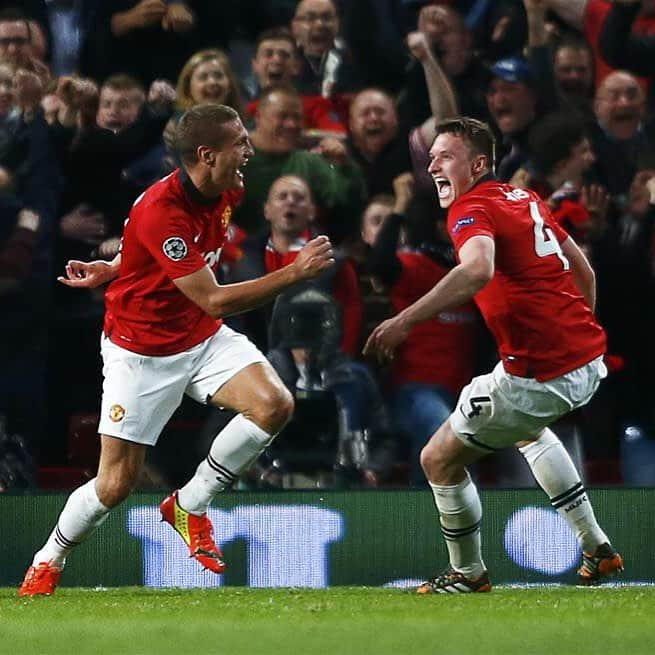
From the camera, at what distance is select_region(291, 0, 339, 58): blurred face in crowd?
10039 millimetres

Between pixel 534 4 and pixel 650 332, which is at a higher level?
pixel 534 4

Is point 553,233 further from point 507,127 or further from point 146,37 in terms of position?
point 146,37

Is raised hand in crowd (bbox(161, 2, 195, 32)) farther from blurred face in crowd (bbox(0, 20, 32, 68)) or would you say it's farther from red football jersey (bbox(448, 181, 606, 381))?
red football jersey (bbox(448, 181, 606, 381))

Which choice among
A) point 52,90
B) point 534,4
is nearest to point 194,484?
point 52,90

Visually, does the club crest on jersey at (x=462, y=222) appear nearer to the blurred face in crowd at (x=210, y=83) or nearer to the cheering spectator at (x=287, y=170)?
the cheering spectator at (x=287, y=170)

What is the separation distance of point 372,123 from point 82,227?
190 centimetres

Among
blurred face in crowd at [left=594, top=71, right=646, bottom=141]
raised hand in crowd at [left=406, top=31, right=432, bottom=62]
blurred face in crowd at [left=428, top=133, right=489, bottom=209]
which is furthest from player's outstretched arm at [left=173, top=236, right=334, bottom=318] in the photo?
blurred face in crowd at [left=594, top=71, right=646, bottom=141]

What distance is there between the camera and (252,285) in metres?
6.87

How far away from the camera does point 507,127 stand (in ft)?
32.8

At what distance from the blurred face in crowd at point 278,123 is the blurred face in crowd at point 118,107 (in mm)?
760

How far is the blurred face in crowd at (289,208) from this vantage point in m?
9.28

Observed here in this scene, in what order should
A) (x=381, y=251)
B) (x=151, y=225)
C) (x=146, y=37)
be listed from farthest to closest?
(x=146, y=37) → (x=381, y=251) → (x=151, y=225)

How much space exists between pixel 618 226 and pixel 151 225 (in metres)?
3.57

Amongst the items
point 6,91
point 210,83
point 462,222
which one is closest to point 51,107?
point 6,91
